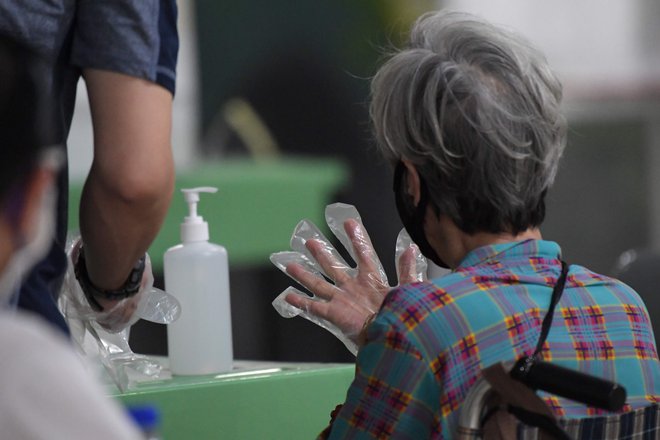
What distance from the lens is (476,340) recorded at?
1241 mm

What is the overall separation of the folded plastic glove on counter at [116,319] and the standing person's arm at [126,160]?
6.7 inches

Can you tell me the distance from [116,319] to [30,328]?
886 mm

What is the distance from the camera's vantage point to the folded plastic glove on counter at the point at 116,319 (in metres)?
1.58

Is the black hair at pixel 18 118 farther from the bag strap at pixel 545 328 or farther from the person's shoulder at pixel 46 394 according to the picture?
the bag strap at pixel 545 328

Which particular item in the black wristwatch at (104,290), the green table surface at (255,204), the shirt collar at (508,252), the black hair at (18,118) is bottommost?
the green table surface at (255,204)

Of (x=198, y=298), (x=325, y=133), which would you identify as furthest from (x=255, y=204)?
(x=198, y=298)

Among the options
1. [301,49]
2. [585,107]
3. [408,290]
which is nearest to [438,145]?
[408,290]

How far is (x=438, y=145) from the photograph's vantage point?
1.35m

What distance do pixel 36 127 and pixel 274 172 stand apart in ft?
11.4

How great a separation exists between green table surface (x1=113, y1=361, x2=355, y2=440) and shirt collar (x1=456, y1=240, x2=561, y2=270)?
15.8 inches

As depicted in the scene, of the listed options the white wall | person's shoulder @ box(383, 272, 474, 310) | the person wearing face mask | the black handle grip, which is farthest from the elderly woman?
the white wall

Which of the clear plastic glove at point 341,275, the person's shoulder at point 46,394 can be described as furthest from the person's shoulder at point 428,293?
the person's shoulder at point 46,394

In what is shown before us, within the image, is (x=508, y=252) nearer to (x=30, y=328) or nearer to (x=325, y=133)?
(x=30, y=328)

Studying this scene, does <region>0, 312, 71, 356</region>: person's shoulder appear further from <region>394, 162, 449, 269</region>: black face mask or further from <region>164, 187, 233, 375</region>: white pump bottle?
<region>164, 187, 233, 375</region>: white pump bottle
